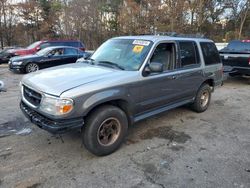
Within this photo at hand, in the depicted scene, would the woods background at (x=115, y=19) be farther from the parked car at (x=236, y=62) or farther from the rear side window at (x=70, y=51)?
the parked car at (x=236, y=62)

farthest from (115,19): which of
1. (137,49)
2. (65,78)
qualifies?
(65,78)

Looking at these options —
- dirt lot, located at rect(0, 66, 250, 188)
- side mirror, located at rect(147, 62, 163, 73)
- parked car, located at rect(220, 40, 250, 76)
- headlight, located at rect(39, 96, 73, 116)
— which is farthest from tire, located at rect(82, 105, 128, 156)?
parked car, located at rect(220, 40, 250, 76)

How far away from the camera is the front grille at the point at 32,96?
344cm

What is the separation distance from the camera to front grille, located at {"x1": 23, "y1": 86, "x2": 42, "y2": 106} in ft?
11.3

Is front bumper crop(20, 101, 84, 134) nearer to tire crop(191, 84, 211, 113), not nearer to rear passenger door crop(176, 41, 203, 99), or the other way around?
rear passenger door crop(176, 41, 203, 99)

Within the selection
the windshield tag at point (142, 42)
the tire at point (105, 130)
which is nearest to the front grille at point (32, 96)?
the tire at point (105, 130)

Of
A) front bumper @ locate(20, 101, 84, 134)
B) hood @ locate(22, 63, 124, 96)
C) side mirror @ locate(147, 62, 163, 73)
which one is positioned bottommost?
front bumper @ locate(20, 101, 84, 134)

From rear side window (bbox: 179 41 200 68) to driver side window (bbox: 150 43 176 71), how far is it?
270mm

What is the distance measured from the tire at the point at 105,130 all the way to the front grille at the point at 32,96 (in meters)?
0.78

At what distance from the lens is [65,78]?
3539mm

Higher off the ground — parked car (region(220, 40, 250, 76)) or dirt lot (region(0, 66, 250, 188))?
parked car (region(220, 40, 250, 76))

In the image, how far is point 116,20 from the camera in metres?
37.6

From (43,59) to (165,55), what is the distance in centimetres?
917

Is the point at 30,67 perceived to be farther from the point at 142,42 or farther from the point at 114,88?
the point at 114,88
